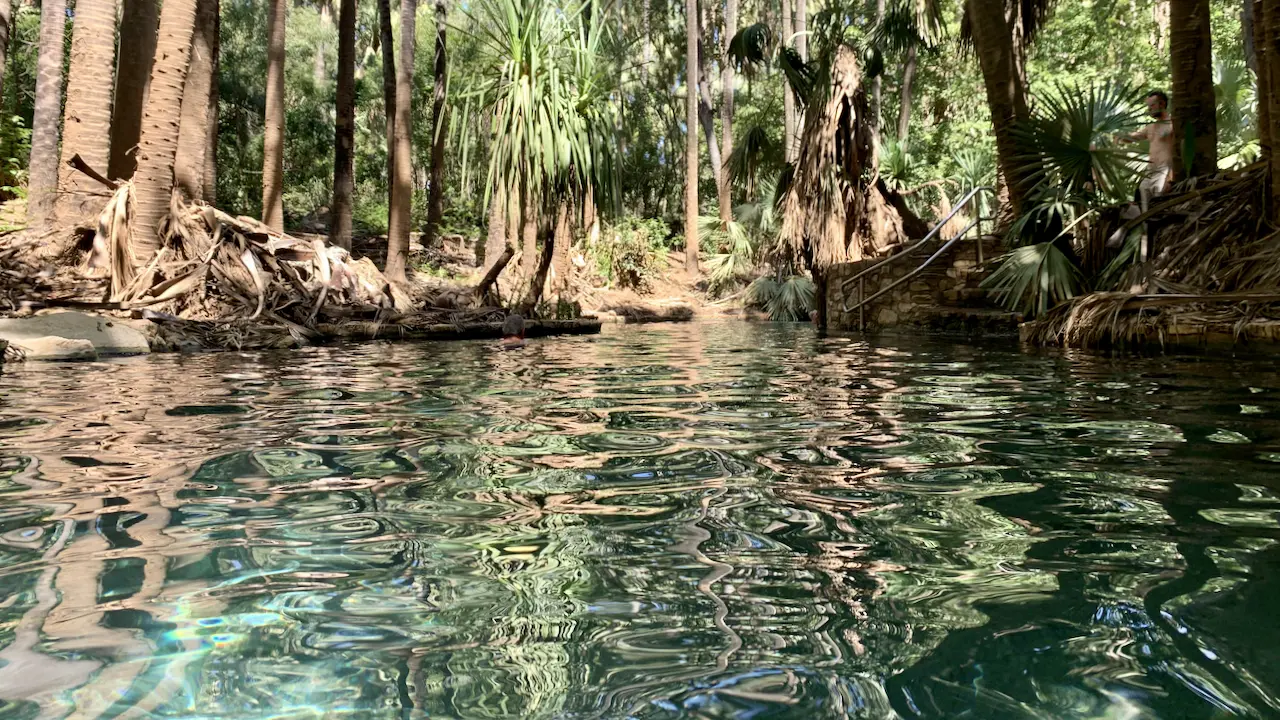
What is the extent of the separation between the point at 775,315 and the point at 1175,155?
11.0 m

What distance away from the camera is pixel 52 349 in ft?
22.3

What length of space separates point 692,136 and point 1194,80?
1742cm

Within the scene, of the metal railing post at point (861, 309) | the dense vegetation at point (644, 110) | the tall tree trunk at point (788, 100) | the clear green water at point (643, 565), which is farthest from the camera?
the tall tree trunk at point (788, 100)

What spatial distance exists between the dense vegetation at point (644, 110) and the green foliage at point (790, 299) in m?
0.19

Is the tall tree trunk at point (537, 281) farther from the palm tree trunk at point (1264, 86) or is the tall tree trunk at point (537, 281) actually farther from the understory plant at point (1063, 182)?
the palm tree trunk at point (1264, 86)

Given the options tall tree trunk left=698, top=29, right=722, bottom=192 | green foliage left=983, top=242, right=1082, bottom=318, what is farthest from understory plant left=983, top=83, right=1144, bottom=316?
tall tree trunk left=698, top=29, right=722, bottom=192

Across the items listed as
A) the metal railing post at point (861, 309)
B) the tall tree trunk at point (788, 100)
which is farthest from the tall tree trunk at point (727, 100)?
the metal railing post at point (861, 309)

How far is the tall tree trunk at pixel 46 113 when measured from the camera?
1259 centimetres

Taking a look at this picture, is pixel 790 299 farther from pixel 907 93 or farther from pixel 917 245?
pixel 907 93

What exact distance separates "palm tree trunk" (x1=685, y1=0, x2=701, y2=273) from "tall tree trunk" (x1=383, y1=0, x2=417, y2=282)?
10.3m

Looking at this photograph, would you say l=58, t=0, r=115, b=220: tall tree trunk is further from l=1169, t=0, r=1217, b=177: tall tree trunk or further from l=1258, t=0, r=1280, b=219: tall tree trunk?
l=1169, t=0, r=1217, b=177: tall tree trunk

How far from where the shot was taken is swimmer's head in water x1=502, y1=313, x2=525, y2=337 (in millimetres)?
10258

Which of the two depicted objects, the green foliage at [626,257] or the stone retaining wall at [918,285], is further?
the green foliage at [626,257]

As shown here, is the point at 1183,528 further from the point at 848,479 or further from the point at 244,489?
the point at 244,489
